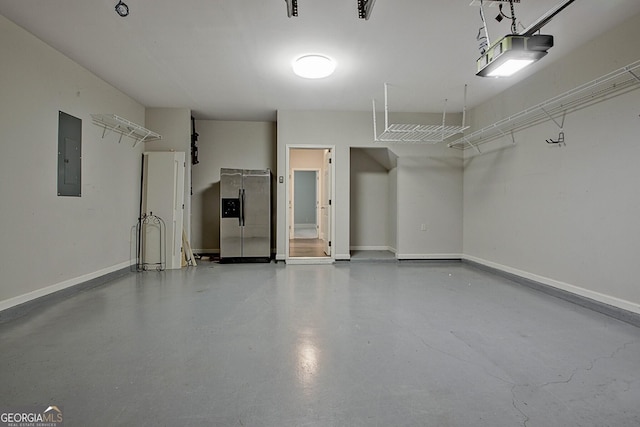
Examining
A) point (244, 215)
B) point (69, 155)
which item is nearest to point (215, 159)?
point (244, 215)

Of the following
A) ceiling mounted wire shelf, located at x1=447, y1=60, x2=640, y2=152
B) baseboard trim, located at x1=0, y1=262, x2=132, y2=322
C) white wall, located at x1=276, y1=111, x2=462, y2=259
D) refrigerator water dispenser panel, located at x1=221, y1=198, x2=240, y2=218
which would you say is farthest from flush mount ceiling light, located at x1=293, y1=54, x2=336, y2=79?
baseboard trim, located at x1=0, y1=262, x2=132, y2=322

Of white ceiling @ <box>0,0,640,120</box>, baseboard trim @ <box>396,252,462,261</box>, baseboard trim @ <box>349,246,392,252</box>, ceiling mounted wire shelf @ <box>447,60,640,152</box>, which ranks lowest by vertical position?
baseboard trim @ <box>396,252,462,261</box>

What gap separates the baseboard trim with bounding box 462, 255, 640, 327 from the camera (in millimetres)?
2857

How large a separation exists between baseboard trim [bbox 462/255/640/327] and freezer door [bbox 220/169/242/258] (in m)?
4.33

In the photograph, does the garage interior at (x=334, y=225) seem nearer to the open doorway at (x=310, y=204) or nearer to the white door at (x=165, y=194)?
the white door at (x=165, y=194)

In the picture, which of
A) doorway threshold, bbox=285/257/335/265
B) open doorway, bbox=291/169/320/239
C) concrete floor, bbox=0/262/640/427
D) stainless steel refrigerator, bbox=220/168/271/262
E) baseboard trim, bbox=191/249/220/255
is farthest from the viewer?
open doorway, bbox=291/169/320/239

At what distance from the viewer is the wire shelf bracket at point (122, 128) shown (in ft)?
13.5

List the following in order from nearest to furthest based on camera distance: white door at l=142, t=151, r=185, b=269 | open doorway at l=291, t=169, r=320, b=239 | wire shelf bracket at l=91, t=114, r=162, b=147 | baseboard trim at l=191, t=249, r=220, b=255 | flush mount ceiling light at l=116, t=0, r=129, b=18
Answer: flush mount ceiling light at l=116, t=0, r=129, b=18
wire shelf bracket at l=91, t=114, r=162, b=147
white door at l=142, t=151, r=185, b=269
baseboard trim at l=191, t=249, r=220, b=255
open doorway at l=291, t=169, r=320, b=239

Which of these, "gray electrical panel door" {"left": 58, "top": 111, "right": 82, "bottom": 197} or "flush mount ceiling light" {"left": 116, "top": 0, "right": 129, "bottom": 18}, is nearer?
"flush mount ceiling light" {"left": 116, "top": 0, "right": 129, "bottom": 18}

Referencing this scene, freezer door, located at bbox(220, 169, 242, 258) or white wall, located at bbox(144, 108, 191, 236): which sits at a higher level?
white wall, located at bbox(144, 108, 191, 236)

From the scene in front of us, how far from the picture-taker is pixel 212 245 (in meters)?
6.52

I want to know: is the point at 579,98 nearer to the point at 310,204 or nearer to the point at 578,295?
the point at 578,295

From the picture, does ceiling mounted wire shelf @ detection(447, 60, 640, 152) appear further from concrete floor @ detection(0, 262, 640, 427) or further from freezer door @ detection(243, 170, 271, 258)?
freezer door @ detection(243, 170, 271, 258)

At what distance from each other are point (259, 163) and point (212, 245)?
1956 millimetres
